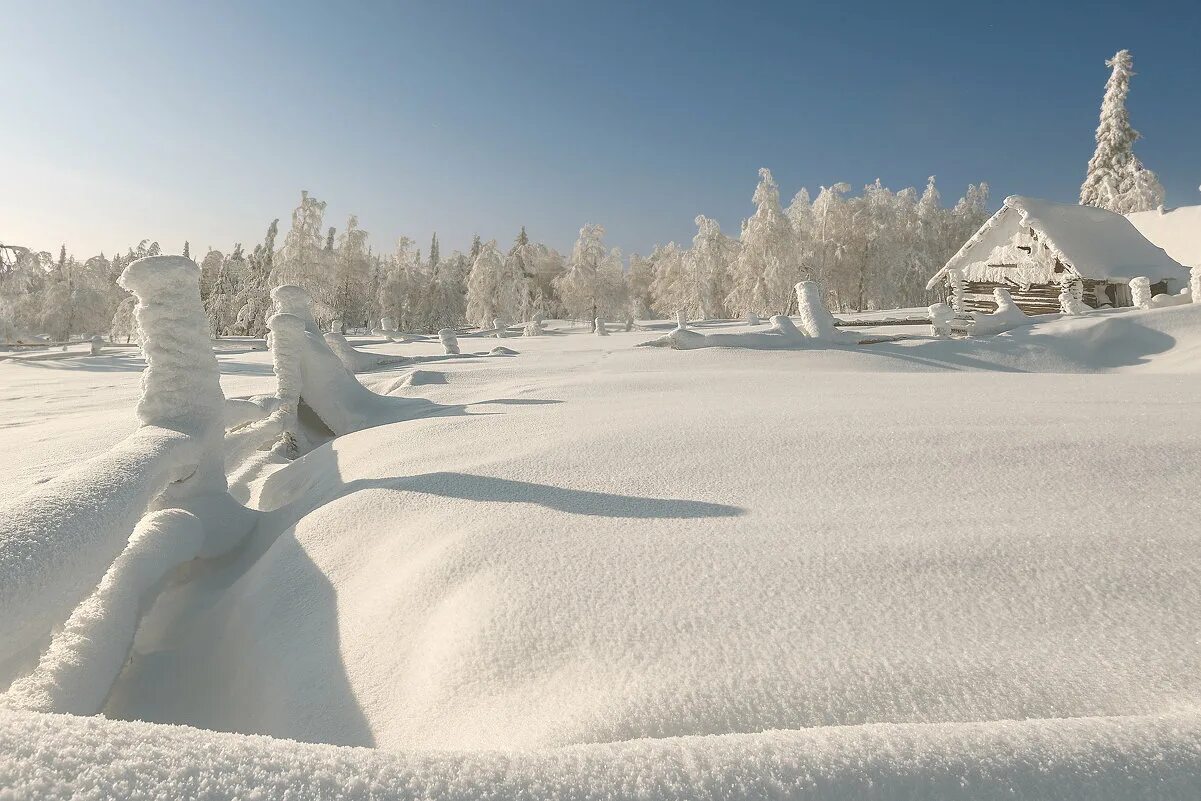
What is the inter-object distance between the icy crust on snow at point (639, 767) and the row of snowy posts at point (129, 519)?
39.7 inches

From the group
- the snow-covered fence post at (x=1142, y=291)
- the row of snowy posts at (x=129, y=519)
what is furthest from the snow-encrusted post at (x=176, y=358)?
the snow-covered fence post at (x=1142, y=291)

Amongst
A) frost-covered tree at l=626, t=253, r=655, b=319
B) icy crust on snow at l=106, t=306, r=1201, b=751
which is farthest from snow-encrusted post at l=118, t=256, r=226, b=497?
frost-covered tree at l=626, t=253, r=655, b=319

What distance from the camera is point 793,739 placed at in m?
0.81

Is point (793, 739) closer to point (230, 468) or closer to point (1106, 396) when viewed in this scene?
point (1106, 396)

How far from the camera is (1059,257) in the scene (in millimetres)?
17109

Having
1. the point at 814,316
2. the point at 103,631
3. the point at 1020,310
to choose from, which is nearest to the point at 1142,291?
the point at 1020,310

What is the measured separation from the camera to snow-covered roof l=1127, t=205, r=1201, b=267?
21.7 metres

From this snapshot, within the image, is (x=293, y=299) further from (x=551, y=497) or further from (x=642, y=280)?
(x=642, y=280)

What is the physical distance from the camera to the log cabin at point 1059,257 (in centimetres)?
1698

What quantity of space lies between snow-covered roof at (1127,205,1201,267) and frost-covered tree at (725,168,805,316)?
14178 millimetres

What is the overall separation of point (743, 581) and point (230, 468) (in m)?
4.50

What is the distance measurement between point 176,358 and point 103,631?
89.2 inches

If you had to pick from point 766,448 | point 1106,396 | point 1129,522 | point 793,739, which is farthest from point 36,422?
point 1106,396

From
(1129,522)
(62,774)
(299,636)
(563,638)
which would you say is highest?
(62,774)
